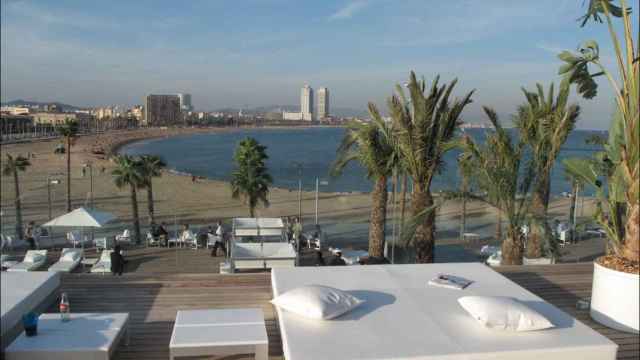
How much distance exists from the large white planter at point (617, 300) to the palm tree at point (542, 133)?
7.13 feet

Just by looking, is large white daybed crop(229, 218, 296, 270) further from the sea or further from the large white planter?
the large white planter

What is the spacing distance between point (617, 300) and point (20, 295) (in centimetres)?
532

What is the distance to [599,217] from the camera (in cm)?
523

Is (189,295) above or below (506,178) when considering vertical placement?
below

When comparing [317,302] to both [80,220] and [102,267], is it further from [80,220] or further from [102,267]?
[102,267]

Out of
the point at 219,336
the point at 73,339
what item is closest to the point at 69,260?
the point at 73,339

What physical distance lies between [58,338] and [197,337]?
103 centimetres

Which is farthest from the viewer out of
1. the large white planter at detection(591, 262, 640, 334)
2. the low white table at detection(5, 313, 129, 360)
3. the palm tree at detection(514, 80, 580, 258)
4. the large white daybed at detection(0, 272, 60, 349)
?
the palm tree at detection(514, 80, 580, 258)

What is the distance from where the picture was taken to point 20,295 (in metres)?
4.41

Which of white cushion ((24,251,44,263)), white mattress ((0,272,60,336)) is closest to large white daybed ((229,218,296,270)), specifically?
white cushion ((24,251,44,263))

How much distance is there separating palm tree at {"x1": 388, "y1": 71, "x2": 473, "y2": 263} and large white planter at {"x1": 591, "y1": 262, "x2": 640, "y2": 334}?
3573 millimetres

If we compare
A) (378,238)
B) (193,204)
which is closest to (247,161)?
(378,238)

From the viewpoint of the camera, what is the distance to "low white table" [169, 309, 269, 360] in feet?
12.6

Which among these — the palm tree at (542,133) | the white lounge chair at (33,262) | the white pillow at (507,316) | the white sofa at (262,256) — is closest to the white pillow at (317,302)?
the white pillow at (507,316)
